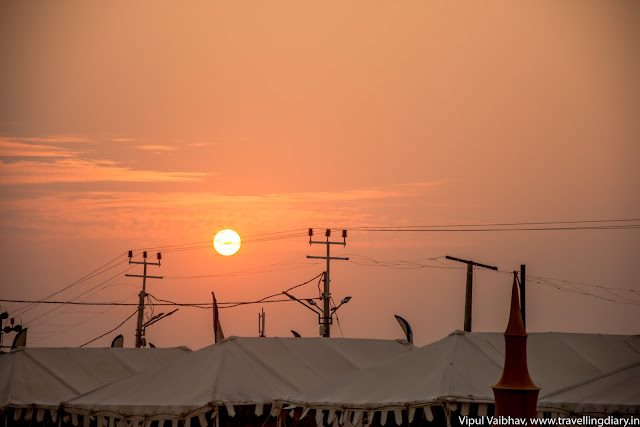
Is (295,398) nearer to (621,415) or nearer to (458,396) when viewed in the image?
(458,396)

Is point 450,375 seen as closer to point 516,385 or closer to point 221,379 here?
point 221,379

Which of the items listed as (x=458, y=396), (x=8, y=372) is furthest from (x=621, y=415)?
(x=8, y=372)

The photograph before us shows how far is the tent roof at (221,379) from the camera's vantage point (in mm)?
28875

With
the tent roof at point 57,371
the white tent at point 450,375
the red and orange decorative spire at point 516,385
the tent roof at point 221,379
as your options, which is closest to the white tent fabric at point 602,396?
the white tent at point 450,375

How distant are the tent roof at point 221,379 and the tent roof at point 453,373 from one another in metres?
1.71

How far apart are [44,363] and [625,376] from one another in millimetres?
21175

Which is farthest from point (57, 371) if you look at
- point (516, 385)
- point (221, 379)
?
point (516, 385)

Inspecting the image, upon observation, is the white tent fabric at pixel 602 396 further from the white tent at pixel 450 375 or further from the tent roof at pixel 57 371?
the tent roof at pixel 57 371

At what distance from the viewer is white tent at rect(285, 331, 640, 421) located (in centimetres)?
2619

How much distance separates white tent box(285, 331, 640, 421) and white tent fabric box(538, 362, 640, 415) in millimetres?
2544

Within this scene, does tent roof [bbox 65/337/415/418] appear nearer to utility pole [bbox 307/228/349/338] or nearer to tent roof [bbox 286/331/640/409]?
tent roof [bbox 286/331/640/409]

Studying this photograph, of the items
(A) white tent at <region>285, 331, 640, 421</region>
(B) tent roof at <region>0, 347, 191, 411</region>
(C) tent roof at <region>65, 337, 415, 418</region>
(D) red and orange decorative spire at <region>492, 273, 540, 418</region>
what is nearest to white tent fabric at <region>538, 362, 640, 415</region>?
(A) white tent at <region>285, 331, 640, 421</region>

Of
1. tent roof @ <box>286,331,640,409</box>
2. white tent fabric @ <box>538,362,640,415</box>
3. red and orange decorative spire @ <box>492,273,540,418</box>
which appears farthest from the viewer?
tent roof @ <box>286,331,640,409</box>

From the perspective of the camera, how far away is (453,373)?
88.1ft
